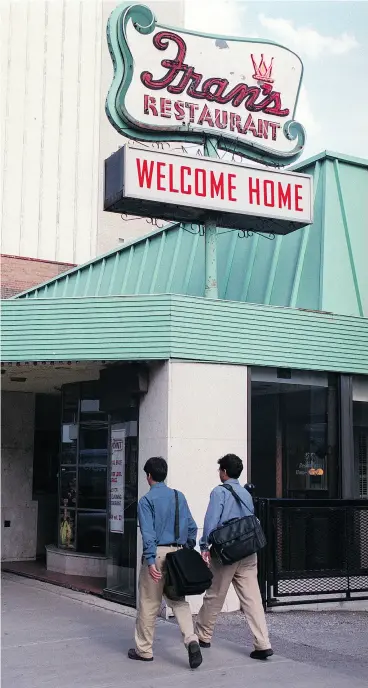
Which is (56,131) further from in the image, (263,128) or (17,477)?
(263,128)

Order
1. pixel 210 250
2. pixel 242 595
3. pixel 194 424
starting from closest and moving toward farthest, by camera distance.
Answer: pixel 242 595 → pixel 194 424 → pixel 210 250

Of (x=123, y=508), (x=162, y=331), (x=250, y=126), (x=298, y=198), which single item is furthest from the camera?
(x=250, y=126)

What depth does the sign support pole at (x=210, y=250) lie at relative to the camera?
11.4m

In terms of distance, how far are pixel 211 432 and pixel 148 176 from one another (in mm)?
3462

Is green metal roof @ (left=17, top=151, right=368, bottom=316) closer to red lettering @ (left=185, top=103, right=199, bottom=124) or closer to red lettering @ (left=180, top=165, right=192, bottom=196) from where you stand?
red lettering @ (left=180, top=165, right=192, bottom=196)

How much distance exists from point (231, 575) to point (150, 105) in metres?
6.67

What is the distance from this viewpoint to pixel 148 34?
38.1ft

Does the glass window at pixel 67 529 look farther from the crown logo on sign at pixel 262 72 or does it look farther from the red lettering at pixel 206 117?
the crown logo on sign at pixel 262 72

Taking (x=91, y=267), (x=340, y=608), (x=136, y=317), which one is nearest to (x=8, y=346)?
(x=136, y=317)

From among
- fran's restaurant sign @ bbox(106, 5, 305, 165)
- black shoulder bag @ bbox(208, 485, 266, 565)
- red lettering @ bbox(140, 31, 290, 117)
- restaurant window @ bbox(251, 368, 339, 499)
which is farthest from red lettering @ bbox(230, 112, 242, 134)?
black shoulder bag @ bbox(208, 485, 266, 565)

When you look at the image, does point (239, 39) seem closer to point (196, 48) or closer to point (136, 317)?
point (196, 48)

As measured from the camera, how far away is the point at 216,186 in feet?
37.6

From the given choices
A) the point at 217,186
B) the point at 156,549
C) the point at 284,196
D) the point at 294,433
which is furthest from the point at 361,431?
the point at 156,549

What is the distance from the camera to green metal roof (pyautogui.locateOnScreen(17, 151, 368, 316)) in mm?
12250
